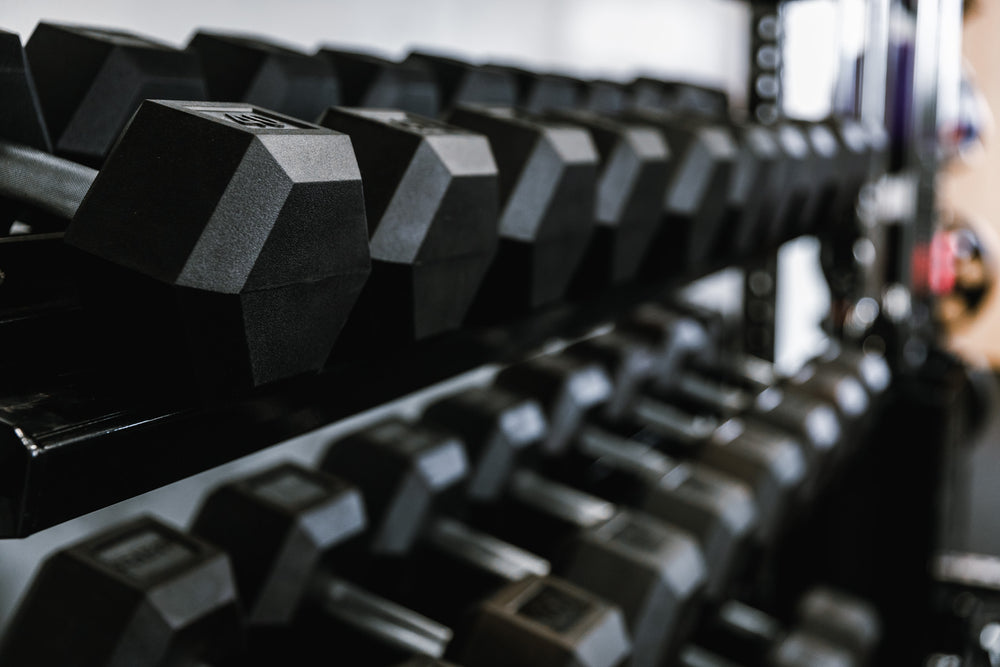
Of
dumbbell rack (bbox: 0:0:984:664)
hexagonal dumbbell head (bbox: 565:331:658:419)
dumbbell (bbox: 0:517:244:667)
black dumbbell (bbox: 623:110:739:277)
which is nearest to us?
dumbbell rack (bbox: 0:0:984:664)

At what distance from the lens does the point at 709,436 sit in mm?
1146

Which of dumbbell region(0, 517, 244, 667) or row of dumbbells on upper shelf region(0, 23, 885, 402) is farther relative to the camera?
dumbbell region(0, 517, 244, 667)

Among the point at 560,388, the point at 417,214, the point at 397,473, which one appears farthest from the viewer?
the point at 560,388

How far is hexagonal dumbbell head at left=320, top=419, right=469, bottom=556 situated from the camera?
83 centimetres

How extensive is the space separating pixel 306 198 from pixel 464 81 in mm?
462

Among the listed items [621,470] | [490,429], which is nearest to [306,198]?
[490,429]

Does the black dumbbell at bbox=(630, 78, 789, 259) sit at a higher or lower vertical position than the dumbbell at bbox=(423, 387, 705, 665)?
higher

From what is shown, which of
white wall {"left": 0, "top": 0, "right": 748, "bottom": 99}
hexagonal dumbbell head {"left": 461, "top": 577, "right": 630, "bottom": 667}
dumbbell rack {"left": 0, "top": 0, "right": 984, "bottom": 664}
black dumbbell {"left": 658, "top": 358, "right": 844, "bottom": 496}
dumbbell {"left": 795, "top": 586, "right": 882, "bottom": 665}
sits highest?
white wall {"left": 0, "top": 0, "right": 748, "bottom": 99}

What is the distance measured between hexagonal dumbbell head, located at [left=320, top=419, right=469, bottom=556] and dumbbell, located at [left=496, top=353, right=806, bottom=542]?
22cm

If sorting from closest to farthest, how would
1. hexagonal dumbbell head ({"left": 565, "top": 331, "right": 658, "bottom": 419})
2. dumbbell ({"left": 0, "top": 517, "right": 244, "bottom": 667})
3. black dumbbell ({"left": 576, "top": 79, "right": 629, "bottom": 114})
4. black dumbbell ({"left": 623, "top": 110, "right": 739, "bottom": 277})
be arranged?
dumbbell ({"left": 0, "top": 517, "right": 244, "bottom": 667}) → black dumbbell ({"left": 623, "top": 110, "right": 739, "bottom": 277}) → black dumbbell ({"left": 576, "top": 79, "right": 629, "bottom": 114}) → hexagonal dumbbell head ({"left": 565, "top": 331, "right": 658, "bottom": 419})

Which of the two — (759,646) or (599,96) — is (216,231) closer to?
(599,96)

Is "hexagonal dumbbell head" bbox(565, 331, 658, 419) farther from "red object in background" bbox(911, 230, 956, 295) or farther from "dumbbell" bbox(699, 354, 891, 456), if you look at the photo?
"red object in background" bbox(911, 230, 956, 295)

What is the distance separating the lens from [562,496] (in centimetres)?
99

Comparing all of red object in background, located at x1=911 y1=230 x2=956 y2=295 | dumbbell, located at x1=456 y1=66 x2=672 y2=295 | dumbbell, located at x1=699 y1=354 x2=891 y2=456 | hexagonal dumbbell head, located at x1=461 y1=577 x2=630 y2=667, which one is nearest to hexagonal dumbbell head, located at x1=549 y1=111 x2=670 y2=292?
dumbbell, located at x1=456 y1=66 x2=672 y2=295
